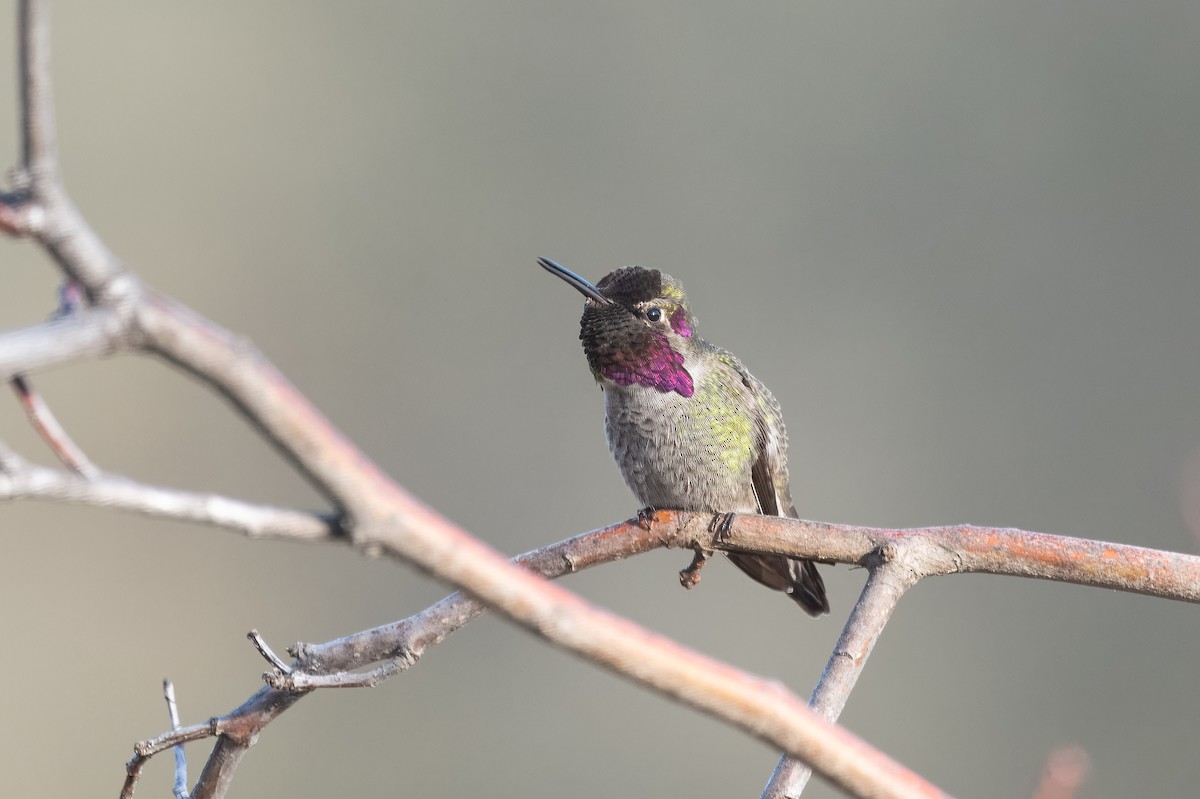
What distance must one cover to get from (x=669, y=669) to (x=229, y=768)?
46 cm

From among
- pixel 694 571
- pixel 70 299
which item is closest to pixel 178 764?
pixel 694 571

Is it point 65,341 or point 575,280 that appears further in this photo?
point 575,280

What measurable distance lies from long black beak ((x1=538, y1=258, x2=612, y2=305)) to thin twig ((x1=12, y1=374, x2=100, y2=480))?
2.21 ft

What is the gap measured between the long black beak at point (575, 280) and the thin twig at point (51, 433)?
26.5 inches

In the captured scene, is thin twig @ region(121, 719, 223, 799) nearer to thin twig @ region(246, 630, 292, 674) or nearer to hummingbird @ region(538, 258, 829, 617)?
thin twig @ region(246, 630, 292, 674)

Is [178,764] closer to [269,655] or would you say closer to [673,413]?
[269,655]

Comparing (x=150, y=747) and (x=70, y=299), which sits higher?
(x=70, y=299)

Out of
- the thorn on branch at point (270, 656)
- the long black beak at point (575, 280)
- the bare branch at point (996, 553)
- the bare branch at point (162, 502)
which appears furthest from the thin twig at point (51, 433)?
the long black beak at point (575, 280)

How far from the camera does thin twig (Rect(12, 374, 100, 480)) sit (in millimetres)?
380

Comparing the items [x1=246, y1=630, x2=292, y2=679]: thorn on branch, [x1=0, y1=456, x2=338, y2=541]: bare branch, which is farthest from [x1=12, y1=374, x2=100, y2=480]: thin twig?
[x1=246, y1=630, x2=292, y2=679]: thorn on branch

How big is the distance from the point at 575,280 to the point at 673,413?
0.19 m

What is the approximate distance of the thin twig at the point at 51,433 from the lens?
0.38 m

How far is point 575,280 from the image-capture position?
3.61 feet

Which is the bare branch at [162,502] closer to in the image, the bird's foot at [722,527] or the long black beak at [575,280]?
the bird's foot at [722,527]
